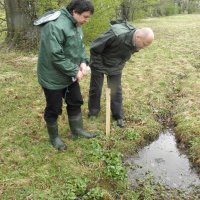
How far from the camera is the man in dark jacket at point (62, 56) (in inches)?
164

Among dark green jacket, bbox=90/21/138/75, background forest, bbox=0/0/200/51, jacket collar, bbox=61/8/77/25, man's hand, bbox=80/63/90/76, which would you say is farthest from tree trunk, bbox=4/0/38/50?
jacket collar, bbox=61/8/77/25

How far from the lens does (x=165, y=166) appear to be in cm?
518

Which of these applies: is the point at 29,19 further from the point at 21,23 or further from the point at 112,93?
the point at 112,93

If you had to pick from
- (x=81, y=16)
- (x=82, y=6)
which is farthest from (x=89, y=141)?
(x=82, y=6)

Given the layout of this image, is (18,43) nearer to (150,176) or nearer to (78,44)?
(78,44)

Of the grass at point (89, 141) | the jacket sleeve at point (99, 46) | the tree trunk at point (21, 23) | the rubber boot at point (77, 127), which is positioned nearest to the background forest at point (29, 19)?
the tree trunk at point (21, 23)

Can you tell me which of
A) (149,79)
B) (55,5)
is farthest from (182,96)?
(55,5)

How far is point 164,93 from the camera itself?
763 centimetres

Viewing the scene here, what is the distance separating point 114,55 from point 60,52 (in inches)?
54.3


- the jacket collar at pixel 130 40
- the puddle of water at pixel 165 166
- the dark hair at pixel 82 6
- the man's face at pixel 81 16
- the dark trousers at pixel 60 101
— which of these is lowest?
the puddle of water at pixel 165 166

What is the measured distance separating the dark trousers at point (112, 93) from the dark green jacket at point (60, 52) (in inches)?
42.5

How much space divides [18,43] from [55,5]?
156cm

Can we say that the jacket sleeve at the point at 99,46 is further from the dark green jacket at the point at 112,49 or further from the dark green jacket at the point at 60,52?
the dark green jacket at the point at 60,52

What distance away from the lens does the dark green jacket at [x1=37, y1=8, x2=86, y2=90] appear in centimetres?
416
